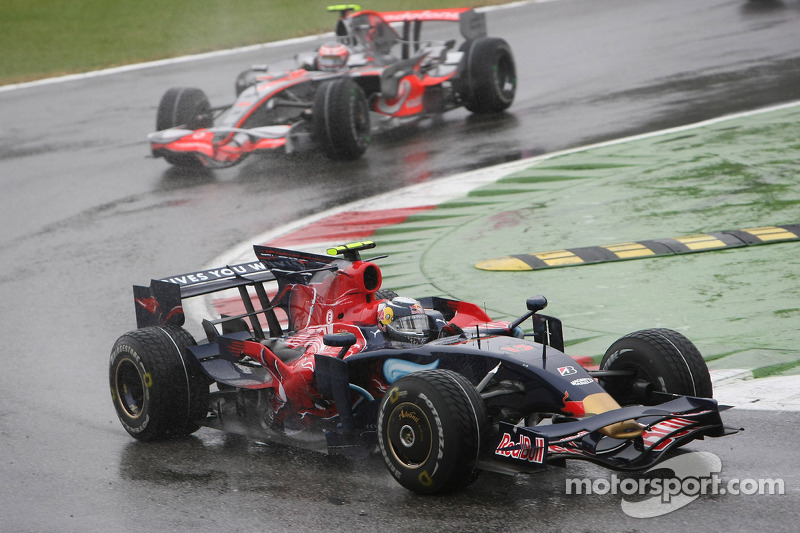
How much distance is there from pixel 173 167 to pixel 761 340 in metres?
10.4

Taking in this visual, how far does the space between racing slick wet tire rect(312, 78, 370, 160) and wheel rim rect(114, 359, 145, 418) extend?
8.15 m

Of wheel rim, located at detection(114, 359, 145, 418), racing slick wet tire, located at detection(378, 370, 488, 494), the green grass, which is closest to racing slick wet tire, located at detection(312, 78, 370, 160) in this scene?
wheel rim, located at detection(114, 359, 145, 418)

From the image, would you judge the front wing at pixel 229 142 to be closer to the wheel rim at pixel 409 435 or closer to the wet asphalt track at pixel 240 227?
the wet asphalt track at pixel 240 227

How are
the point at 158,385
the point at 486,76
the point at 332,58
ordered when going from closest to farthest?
the point at 158,385, the point at 332,58, the point at 486,76

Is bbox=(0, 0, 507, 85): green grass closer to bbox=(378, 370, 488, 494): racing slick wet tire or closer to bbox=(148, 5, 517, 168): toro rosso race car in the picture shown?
bbox=(148, 5, 517, 168): toro rosso race car

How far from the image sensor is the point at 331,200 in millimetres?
14227

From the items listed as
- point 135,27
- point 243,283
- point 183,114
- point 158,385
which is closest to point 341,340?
point 158,385

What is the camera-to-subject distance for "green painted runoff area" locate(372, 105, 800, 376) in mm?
8984

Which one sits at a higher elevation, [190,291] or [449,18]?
[449,18]

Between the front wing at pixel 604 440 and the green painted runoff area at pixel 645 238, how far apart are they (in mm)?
2070

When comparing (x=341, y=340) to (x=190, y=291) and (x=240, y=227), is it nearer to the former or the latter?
(x=190, y=291)

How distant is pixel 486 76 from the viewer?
17703 mm

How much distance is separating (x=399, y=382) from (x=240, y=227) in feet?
24.5

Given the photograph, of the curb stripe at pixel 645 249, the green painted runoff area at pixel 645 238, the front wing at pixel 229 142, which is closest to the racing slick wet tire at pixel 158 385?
the green painted runoff area at pixel 645 238
